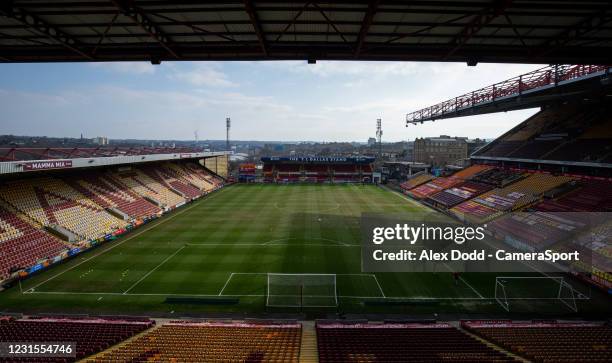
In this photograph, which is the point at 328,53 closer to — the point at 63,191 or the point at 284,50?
the point at 284,50

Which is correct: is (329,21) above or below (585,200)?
above

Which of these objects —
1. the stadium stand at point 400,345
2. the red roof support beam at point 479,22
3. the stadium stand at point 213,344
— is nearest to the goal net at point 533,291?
the stadium stand at point 400,345

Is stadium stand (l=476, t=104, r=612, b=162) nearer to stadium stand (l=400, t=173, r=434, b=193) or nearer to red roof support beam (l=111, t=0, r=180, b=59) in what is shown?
stadium stand (l=400, t=173, r=434, b=193)

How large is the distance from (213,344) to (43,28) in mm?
13904

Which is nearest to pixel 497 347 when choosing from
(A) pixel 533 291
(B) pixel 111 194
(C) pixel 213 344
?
(A) pixel 533 291

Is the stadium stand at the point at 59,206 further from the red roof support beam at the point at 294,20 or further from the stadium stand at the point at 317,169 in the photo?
the stadium stand at the point at 317,169

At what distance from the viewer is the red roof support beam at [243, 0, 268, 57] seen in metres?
9.57

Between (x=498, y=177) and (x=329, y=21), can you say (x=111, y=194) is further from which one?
(x=498, y=177)

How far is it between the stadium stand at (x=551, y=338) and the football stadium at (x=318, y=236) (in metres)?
0.11

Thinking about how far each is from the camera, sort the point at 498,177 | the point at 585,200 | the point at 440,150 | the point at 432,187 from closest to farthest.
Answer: the point at 585,200, the point at 498,177, the point at 432,187, the point at 440,150

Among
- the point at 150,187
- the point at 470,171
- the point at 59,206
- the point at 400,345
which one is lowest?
the point at 400,345

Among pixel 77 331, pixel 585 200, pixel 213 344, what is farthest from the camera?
pixel 585 200

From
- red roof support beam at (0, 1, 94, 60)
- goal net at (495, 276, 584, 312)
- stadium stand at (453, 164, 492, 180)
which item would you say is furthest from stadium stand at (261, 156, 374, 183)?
red roof support beam at (0, 1, 94, 60)

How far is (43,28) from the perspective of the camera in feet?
36.6
